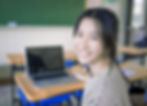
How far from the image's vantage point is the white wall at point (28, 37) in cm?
432

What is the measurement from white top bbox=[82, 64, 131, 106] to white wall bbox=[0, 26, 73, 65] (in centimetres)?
369

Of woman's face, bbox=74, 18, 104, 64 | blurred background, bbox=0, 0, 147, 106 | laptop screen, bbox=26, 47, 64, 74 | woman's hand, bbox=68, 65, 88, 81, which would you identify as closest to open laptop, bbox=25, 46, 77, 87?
laptop screen, bbox=26, 47, 64, 74

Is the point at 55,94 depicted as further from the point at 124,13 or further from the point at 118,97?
the point at 124,13

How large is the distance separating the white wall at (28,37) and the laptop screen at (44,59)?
240cm

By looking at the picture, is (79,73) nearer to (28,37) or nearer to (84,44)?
(84,44)

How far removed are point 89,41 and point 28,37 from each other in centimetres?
377

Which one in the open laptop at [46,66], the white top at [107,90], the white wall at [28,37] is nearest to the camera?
the white top at [107,90]

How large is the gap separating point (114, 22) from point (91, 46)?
0.16 metres

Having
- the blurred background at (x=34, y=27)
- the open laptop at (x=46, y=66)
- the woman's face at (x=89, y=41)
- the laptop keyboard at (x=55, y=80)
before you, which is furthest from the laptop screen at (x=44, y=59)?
the blurred background at (x=34, y=27)

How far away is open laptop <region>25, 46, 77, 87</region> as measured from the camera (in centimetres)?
209

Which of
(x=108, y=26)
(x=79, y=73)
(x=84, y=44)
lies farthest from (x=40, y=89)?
(x=108, y=26)

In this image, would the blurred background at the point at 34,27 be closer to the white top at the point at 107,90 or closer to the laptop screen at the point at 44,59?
the laptop screen at the point at 44,59

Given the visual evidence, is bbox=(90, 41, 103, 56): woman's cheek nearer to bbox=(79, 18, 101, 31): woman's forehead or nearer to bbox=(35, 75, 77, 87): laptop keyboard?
bbox=(79, 18, 101, 31): woman's forehead

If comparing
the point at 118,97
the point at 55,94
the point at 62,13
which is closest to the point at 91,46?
the point at 118,97
